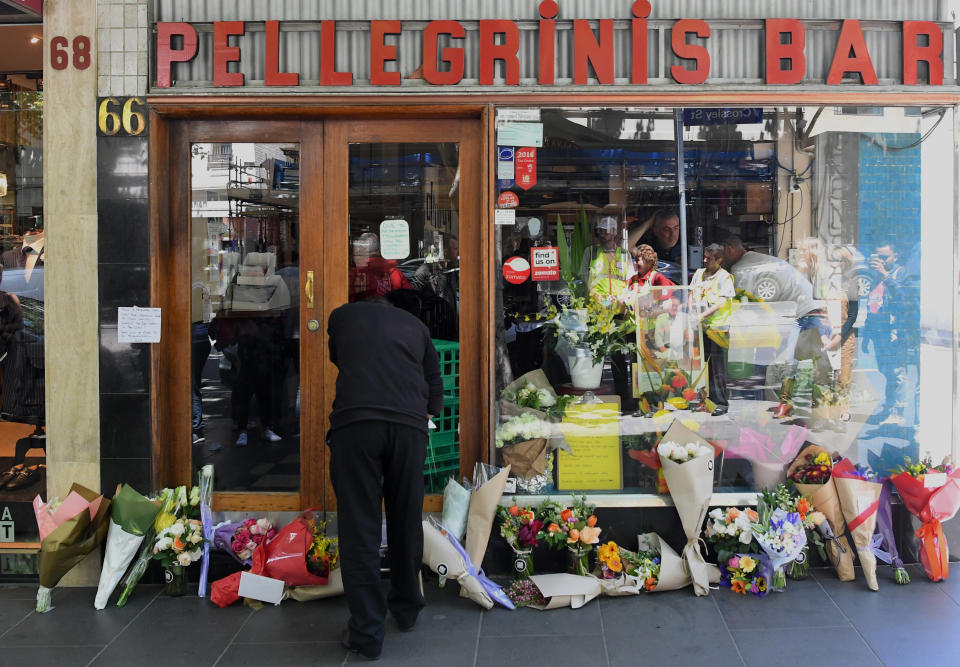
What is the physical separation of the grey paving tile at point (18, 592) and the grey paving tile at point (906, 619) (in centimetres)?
440

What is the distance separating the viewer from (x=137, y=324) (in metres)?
4.91

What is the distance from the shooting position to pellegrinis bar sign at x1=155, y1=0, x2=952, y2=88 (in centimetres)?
489

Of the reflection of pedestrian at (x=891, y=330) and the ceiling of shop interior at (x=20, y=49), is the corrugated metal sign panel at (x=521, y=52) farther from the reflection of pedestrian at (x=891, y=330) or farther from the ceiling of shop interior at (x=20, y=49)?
the reflection of pedestrian at (x=891, y=330)

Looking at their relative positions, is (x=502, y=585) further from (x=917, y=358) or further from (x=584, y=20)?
(x=584, y=20)

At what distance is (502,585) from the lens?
4.82 meters

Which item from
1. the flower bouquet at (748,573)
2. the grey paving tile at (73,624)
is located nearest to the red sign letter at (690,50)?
the flower bouquet at (748,573)

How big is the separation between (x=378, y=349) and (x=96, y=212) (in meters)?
2.13

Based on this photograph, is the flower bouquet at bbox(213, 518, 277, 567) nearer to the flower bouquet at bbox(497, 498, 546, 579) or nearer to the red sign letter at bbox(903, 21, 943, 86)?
the flower bouquet at bbox(497, 498, 546, 579)

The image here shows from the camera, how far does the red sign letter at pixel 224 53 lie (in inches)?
193

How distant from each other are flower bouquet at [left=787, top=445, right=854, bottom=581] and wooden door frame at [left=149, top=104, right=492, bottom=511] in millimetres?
1847

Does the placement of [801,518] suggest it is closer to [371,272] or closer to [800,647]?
[800,647]

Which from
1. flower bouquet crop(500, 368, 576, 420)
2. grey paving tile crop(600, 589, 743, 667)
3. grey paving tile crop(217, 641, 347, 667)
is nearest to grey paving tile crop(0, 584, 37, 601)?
grey paving tile crop(217, 641, 347, 667)

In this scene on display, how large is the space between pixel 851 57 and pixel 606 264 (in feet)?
5.97

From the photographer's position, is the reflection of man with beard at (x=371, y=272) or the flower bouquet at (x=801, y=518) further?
the reflection of man with beard at (x=371, y=272)
